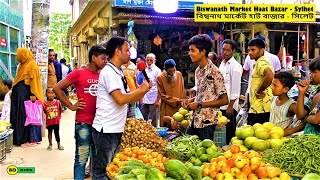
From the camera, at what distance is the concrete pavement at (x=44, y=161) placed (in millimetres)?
6312

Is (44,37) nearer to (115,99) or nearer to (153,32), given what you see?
(153,32)

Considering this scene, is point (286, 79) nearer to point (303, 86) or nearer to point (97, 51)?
point (303, 86)

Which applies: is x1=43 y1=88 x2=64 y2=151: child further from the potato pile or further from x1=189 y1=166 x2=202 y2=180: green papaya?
x1=189 y1=166 x2=202 y2=180: green papaya

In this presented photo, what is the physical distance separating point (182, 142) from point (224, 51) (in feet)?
7.95

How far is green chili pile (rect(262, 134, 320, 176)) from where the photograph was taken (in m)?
3.48

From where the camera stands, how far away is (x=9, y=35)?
13531 mm

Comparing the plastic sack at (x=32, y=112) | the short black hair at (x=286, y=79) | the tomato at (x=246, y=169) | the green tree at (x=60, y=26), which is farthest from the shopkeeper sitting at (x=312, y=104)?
the green tree at (x=60, y=26)

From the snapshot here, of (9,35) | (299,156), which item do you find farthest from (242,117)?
(9,35)

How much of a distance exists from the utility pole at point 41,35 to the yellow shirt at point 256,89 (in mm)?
5562

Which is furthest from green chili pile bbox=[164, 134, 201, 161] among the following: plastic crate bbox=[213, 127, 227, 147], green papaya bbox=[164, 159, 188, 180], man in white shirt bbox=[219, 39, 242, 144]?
man in white shirt bbox=[219, 39, 242, 144]

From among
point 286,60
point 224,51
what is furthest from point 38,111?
point 286,60

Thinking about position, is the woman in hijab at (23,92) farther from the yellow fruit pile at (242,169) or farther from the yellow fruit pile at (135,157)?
the yellow fruit pile at (242,169)

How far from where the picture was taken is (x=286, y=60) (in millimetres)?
12539

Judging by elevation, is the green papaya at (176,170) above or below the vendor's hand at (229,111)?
below
